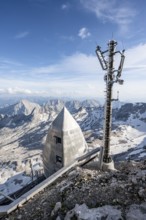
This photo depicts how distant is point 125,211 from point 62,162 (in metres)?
17.2

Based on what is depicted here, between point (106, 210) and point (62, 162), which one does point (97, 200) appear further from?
point (62, 162)

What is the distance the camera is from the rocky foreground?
10359mm

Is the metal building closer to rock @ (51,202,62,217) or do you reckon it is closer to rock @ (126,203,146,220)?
rock @ (51,202,62,217)

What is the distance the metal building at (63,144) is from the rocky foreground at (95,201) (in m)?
11.7

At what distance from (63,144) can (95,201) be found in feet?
50.7

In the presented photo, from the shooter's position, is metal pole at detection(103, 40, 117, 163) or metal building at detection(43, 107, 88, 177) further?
metal building at detection(43, 107, 88, 177)

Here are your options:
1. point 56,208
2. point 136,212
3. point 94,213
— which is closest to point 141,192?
point 136,212

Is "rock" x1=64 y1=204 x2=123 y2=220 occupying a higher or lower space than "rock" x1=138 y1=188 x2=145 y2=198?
lower

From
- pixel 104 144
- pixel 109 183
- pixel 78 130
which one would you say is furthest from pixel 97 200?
pixel 78 130

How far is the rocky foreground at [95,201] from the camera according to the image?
10.4 metres

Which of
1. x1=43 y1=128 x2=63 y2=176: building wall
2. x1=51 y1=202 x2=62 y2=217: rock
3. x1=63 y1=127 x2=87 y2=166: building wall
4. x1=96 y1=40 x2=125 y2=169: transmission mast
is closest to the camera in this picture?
x1=51 y1=202 x2=62 y2=217: rock

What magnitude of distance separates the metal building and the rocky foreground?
1167cm

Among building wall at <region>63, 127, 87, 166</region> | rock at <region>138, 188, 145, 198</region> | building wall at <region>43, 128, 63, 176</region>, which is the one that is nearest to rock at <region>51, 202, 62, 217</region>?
rock at <region>138, 188, 145, 198</region>

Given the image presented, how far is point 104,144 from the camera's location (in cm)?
2152
